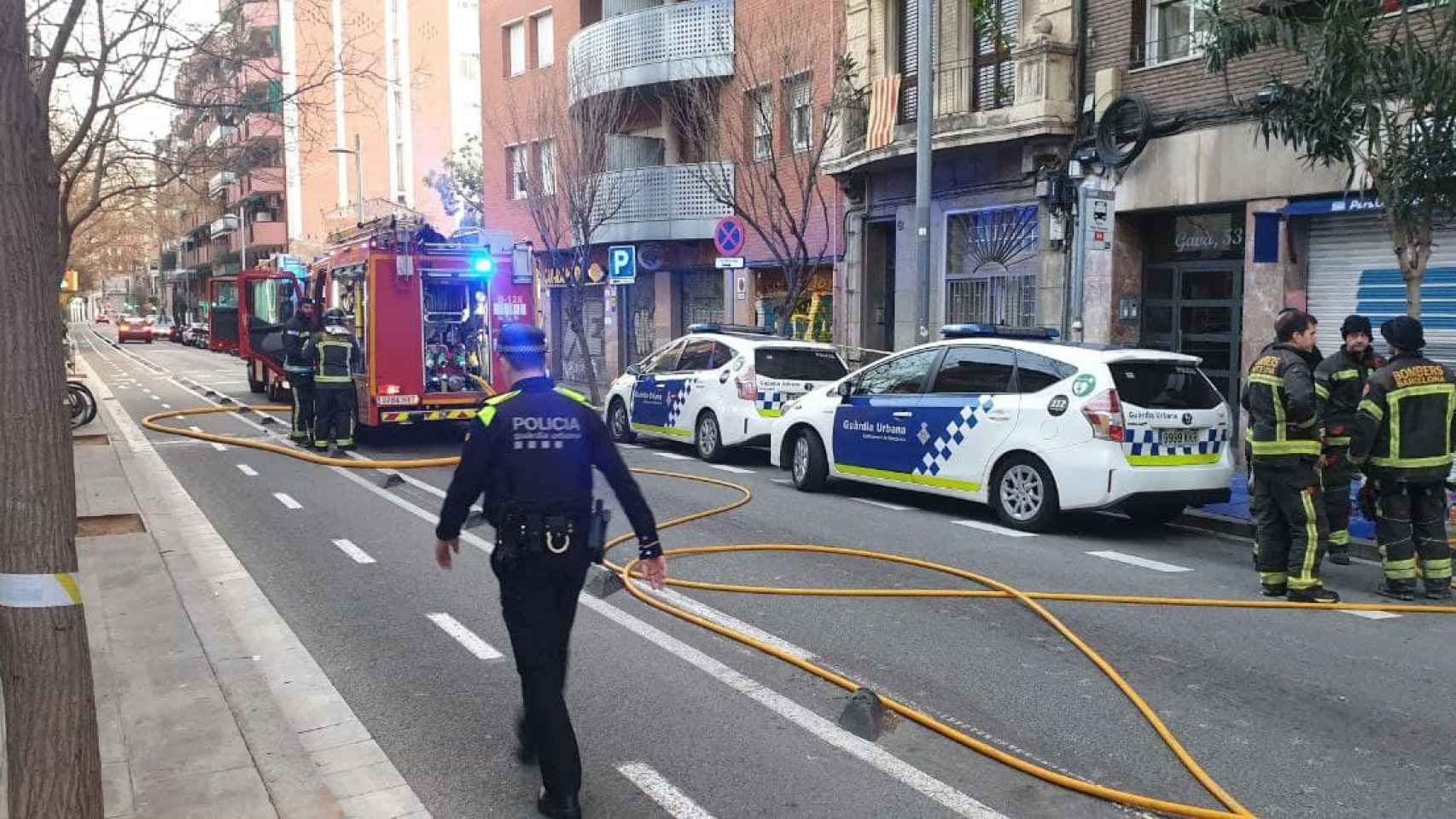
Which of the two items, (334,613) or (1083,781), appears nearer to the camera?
(1083,781)

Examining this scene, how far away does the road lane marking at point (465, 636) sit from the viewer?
6176 mm

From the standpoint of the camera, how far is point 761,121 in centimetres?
2123

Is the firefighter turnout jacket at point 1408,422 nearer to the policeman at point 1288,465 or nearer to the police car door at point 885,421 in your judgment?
the policeman at point 1288,465

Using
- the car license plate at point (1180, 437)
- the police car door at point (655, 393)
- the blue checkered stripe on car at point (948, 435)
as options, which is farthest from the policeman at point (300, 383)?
the car license plate at point (1180, 437)

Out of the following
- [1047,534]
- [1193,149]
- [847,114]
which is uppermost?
[847,114]

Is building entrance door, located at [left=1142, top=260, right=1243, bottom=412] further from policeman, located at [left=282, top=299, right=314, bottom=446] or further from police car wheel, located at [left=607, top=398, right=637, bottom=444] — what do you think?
policeman, located at [left=282, top=299, right=314, bottom=446]

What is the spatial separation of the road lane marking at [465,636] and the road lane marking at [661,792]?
167 centimetres

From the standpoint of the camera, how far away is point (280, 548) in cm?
901

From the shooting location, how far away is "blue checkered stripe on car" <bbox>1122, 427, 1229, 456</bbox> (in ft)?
29.8

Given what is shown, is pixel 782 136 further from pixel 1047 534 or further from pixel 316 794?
pixel 316 794

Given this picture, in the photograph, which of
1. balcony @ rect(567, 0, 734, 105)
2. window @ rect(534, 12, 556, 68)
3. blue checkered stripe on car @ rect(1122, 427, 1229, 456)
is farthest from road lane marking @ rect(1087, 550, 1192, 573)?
window @ rect(534, 12, 556, 68)

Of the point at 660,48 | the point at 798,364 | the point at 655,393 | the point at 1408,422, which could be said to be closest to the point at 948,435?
the point at 1408,422

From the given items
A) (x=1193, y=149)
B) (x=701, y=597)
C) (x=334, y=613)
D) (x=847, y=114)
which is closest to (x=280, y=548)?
(x=334, y=613)

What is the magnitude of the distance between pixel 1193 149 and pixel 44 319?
46.9 ft
